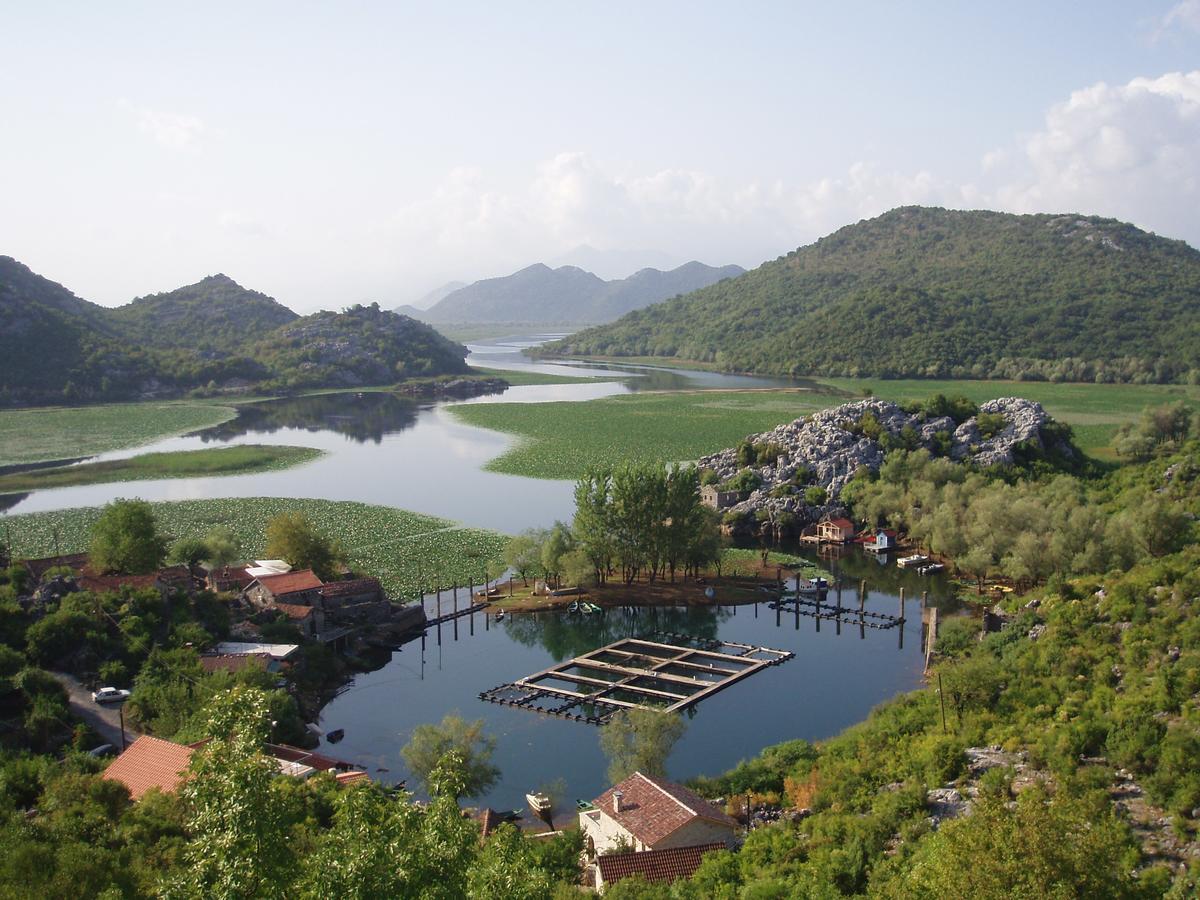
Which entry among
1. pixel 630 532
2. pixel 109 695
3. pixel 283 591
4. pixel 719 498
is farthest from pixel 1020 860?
pixel 719 498

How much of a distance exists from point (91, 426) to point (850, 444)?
85234 mm

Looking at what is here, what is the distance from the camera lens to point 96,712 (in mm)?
30016

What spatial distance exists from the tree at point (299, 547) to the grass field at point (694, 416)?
30.0 m

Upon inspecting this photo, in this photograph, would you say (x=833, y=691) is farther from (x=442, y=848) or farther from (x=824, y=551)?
(x=442, y=848)

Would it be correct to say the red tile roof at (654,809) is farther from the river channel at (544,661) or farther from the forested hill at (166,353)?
the forested hill at (166,353)

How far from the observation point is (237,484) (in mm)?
73688

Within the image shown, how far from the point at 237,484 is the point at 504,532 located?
86.9 ft

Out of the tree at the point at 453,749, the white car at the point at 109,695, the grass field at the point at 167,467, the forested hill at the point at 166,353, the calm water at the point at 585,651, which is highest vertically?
the forested hill at the point at 166,353

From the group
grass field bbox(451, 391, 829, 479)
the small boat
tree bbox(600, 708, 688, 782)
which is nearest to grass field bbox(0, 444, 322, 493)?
grass field bbox(451, 391, 829, 479)

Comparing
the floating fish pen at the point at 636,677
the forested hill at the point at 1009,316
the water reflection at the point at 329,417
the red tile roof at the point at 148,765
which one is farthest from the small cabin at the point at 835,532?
the forested hill at the point at 1009,316

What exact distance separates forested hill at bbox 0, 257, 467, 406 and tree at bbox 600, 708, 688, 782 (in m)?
123

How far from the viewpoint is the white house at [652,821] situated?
21.7m

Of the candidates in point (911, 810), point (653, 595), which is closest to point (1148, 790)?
point (911, 810)

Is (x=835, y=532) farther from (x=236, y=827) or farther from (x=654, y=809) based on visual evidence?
(x=236, y=827)
